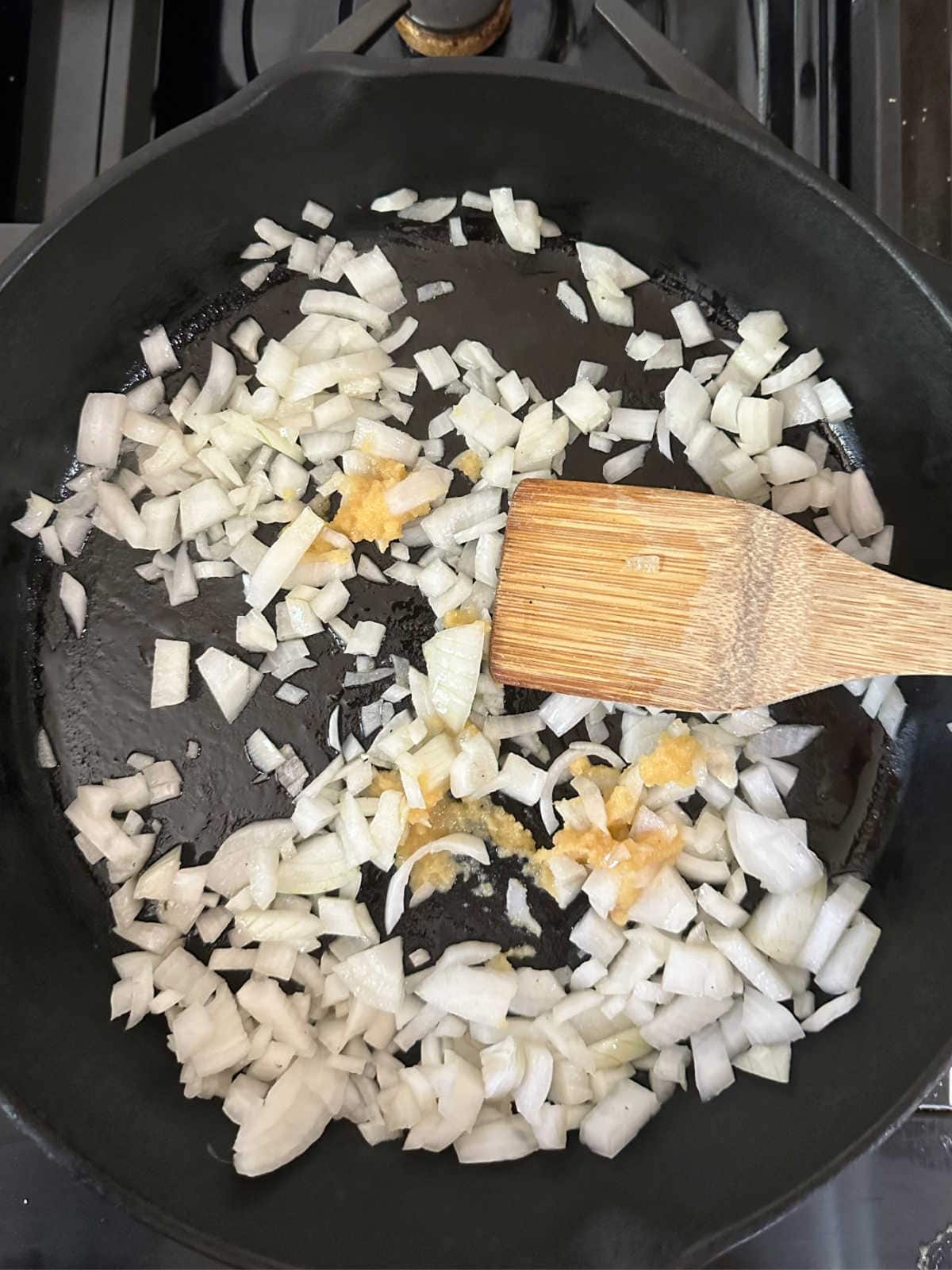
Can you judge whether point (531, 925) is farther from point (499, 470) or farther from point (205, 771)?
point (499, 470)

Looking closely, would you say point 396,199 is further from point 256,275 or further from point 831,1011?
point 831,1011

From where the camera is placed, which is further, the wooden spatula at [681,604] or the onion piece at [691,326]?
the onion piece at [691,326]

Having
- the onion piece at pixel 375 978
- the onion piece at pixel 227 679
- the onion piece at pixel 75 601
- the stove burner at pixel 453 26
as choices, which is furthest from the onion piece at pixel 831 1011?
the stove burner at pixel 453 26

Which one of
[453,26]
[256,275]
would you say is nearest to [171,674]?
[256,275]

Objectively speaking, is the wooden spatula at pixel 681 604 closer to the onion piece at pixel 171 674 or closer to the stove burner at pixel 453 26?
the onion piece at pixel 171 674

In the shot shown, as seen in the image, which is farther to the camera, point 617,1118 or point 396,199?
point 396,199

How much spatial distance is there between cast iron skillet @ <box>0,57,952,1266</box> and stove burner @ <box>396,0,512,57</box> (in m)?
0.14

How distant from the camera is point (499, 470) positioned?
1.25 metres

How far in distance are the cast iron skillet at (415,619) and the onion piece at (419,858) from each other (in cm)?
6

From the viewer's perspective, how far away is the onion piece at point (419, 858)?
3.94ft

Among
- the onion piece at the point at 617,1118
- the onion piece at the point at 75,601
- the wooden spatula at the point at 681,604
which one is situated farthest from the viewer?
the onion piece at the point at 75,601

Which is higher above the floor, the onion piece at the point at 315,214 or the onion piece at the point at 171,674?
the onion piece at the point at 315,214

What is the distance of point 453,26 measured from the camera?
4.05 ft

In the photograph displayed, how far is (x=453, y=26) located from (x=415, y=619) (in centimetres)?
81
